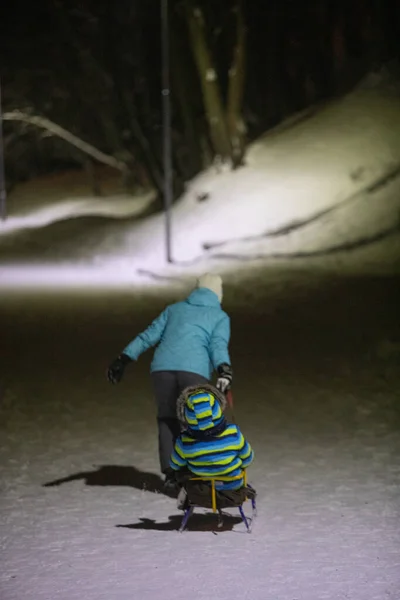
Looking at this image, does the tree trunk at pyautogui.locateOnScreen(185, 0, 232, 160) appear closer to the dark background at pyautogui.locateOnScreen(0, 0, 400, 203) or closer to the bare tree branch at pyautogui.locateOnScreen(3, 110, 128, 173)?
the dark background at pyautogui.locateOnScreen(0, 0, 400, 203)

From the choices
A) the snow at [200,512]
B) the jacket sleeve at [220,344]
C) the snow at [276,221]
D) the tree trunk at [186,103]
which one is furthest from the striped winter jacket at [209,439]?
the tree trunk at [186,103]

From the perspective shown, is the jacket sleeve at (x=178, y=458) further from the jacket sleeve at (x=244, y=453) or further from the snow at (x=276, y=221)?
the snow at (x=276, y=221)

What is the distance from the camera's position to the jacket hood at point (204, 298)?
7336mm

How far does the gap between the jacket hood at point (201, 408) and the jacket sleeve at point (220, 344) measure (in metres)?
0.62

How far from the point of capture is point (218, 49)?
36.5 m

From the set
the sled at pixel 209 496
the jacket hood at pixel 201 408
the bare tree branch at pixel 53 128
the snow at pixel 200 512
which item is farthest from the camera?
the bare tree branch at pixel 53 128

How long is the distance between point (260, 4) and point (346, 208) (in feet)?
44.2

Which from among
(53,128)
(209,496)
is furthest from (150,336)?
(53,128)

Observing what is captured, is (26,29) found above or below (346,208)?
above

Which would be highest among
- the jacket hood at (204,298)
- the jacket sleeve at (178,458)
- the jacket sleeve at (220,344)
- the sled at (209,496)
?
the jacket hood at (204,298)

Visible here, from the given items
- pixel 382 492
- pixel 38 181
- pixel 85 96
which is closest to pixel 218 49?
pixel 85 96

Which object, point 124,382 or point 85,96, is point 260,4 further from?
point 124,382

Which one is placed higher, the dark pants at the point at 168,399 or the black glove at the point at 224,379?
the black glove at the point at 224,379

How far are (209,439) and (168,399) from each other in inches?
38.9
